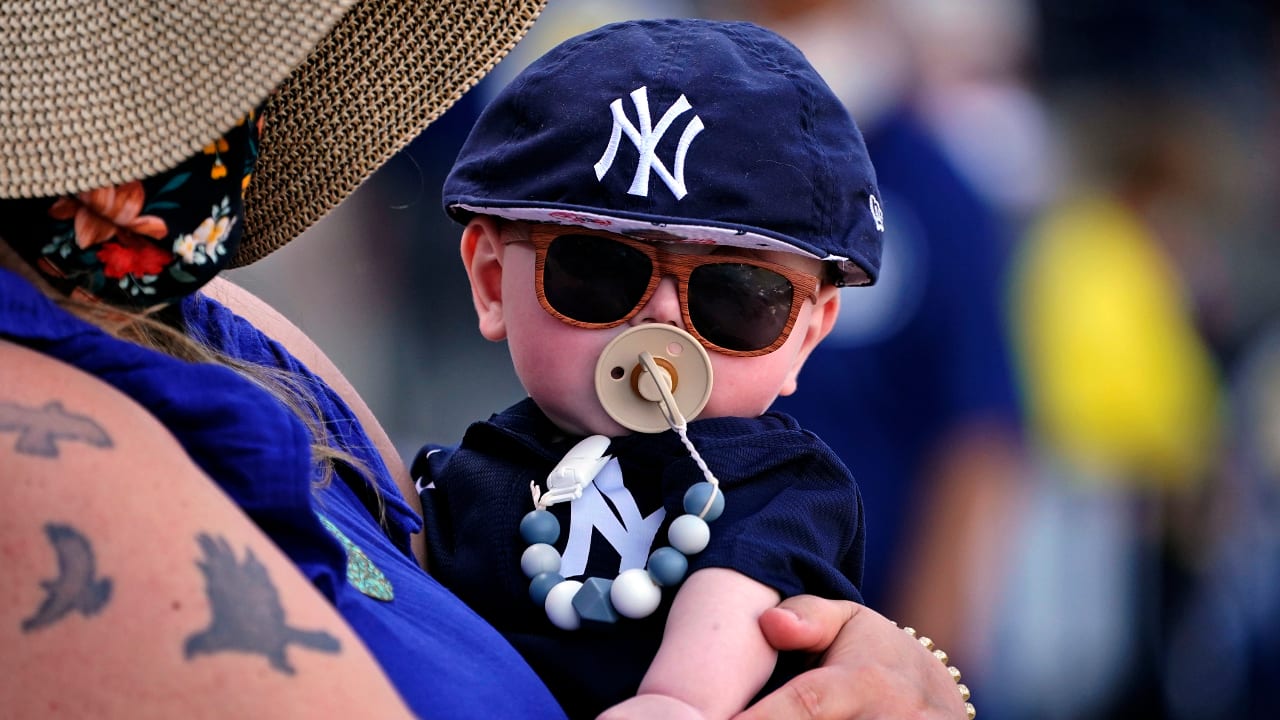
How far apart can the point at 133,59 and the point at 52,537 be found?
0.42 m

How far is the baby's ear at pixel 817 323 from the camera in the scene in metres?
2.20

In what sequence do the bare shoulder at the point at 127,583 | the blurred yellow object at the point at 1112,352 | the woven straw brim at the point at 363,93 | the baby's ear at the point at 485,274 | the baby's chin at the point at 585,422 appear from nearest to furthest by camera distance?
the bare shoulder at the point at 127,583 < the woven straw brim at the point at 363,93 < the baby's chin at the point at 585,422 < the baby's ear at the point at 485,274 < the blurred yellow object at the point at 1112,352

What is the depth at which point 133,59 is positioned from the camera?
50.6 inches

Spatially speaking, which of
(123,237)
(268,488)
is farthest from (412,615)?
(123,237)

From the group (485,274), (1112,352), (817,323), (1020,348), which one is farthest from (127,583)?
(1112,352)

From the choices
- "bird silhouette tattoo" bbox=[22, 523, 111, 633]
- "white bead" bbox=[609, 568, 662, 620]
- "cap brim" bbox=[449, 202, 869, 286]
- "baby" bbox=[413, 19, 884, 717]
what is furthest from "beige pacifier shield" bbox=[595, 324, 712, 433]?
"bird silhouette tattoo" bbox=[22, 523, 111, 633]

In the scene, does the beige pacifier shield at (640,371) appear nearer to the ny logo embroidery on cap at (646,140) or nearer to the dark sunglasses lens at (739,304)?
the dark sunglasses lens at (739,304)

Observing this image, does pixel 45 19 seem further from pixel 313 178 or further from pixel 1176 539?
pixel 1176 539

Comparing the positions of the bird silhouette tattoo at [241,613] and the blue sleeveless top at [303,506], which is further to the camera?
the blue sleeveless top at [303,506]

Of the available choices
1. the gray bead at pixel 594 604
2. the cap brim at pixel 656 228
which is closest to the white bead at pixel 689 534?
the gray bead at pixel 594 604

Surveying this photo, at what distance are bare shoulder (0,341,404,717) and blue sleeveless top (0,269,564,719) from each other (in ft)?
0.17

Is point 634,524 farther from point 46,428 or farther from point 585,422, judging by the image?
point 46,428

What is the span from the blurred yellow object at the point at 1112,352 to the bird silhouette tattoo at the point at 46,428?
12.2 ft

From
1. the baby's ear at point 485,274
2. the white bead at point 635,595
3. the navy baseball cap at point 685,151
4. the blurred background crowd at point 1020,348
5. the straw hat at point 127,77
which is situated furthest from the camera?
Answer: the blurred background crowd at point 1020,348
